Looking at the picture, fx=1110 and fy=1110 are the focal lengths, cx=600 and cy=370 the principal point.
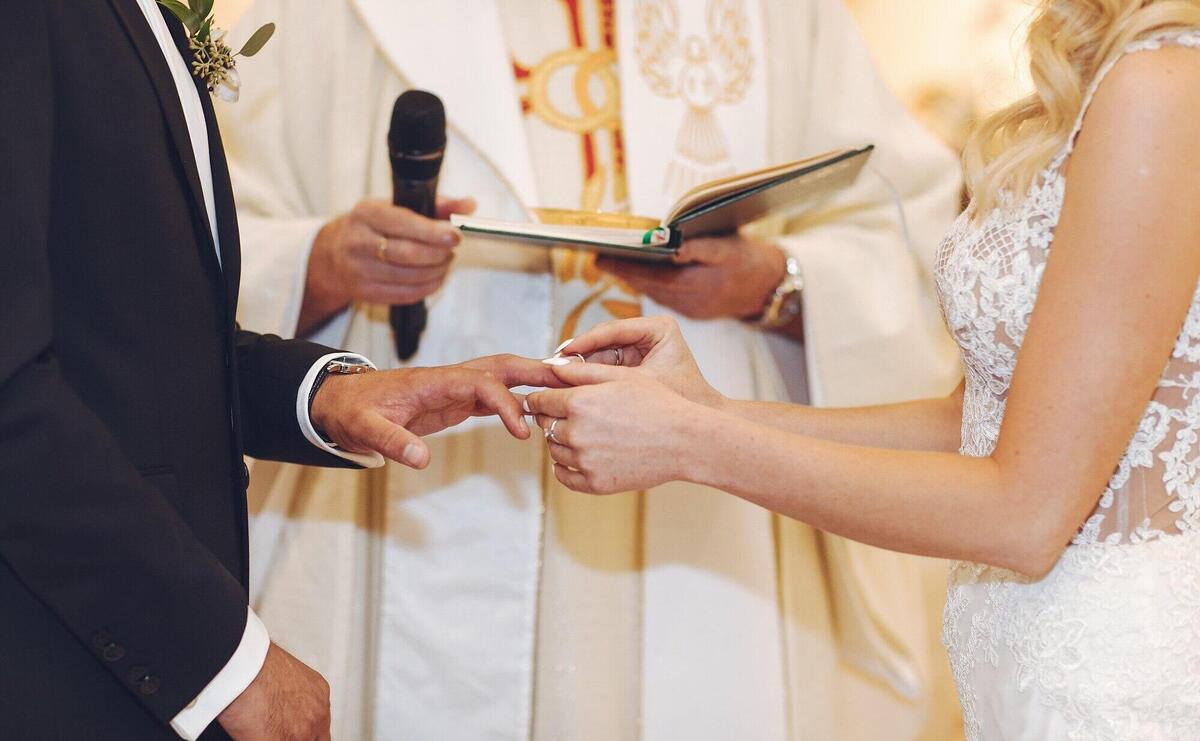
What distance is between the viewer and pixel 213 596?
1309 mm

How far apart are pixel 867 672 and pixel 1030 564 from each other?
1266 mm

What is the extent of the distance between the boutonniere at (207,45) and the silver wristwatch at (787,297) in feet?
4.11

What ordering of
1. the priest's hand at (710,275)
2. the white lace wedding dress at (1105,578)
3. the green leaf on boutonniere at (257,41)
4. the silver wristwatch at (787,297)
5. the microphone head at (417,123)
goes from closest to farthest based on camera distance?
the white lace wedding dress at (1105,578), the green leaf on boutonniere at (257,41), the microphone head at (417,123), the priest's hand at (710,275), the silver wristwatch at (787,297)

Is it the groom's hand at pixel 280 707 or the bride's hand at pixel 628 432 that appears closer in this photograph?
the groom's hand at pixel 280 707

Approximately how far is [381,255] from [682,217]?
2.00 ft

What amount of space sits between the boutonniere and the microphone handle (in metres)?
→ 0.52

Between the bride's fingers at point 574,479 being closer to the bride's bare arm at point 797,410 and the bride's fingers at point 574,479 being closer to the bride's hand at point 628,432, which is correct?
the bride's hand at point 628,432

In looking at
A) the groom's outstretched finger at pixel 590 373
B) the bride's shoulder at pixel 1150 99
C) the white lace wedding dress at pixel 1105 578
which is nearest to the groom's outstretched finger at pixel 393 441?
the groom's outstretched finger at pixel 590 373

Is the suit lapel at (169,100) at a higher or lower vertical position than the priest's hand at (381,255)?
higher

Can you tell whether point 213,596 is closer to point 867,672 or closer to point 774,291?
point 774,291

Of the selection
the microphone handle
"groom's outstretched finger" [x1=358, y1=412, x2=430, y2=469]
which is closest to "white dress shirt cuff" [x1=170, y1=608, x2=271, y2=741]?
"groom's outstretched finger" [x1=358, y1=412, x2=430, y2=469]

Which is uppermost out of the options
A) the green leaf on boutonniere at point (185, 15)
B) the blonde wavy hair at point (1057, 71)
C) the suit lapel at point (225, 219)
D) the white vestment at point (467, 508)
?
the green leaf on boutonniere at point (185, 15)

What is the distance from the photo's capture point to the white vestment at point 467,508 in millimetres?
2404

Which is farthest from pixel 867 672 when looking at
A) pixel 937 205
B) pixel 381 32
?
pixel 381 32
